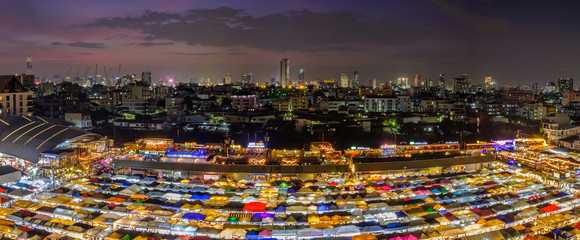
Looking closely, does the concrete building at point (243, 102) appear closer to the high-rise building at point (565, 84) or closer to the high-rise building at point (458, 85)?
the high-rise building at point (458, 85)

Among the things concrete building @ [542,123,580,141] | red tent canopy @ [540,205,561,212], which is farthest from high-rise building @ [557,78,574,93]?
red tent canopy @ [540,205,561,212]

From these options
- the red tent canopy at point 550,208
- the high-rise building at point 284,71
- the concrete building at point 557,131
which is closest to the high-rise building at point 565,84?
the high-rise building at point 284,71

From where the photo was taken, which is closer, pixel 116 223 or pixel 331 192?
pixel 116 223

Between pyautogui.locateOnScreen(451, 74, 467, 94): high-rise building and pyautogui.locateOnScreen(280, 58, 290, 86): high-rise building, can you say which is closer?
pyautogui.locateOnScreen(451, 74, 467, 94): high-rise building

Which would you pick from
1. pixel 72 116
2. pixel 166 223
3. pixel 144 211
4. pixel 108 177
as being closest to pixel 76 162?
pixel 108 177

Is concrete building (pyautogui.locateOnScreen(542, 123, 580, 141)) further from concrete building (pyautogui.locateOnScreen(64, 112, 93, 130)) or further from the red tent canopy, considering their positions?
concrete building (pyautogui.locateOnScreen(64, 112, 93, 130))

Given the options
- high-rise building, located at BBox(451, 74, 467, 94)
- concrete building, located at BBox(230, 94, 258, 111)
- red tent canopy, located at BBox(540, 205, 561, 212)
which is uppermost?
high-rise building, located at BBox(451, 74, 467, 94)

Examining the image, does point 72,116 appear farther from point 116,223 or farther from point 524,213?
point 524,213

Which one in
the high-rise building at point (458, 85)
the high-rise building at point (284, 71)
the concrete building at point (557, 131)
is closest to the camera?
the concrete building at point (557, 131)

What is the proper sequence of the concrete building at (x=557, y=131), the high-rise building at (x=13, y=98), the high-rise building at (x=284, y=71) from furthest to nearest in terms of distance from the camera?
1. the high-rise building at (x=284, y=71)
2. the high-rise building at (x=13, y=98)
3. the concrete building at (x=557, y=131)

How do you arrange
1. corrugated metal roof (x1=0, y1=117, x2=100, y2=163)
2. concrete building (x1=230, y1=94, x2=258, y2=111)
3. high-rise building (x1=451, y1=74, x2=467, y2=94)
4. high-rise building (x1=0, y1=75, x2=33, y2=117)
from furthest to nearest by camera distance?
high-rise building (x1=451, y1=74, x2=467, y2=94), concrete building (x1=230, y1=94, x2=258, y2=111), high-rise building (x1=0, y1=75, x2=33, y2=117), corrugated metal roof (x1=0, y1=117, x2=100, y2=163)

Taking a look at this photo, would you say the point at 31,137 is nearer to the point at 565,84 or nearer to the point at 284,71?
the point at 284,71
